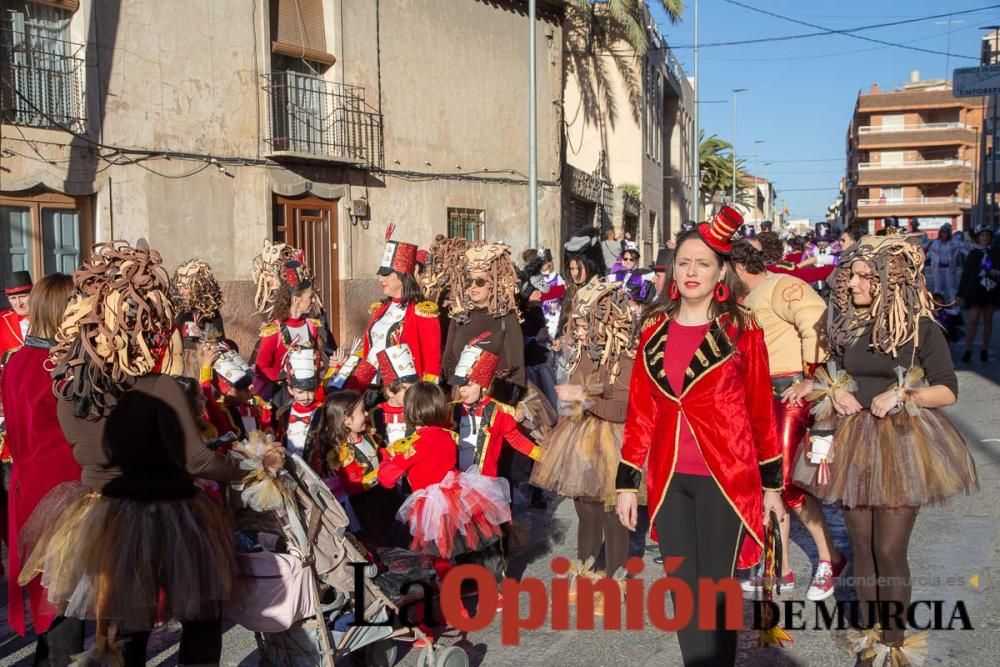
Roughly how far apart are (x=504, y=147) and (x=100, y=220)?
1033 cm

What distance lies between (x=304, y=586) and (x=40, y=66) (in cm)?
1236

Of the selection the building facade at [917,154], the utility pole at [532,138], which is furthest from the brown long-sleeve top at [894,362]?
the building facade at [917,154]

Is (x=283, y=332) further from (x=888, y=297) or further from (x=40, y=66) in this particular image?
(x=40, y=66)

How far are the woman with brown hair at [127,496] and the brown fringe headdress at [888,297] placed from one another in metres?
3.05

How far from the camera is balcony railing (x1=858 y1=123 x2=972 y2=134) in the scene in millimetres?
88131

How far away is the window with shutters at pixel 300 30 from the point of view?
17156mm

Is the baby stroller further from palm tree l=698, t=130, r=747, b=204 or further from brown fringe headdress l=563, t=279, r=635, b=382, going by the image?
palm tree l=698, t=130, r=747, b=204

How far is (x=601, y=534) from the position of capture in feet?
18.2

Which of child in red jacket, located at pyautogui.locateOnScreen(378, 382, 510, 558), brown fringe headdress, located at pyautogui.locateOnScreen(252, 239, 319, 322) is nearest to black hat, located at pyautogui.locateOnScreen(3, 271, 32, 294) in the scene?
brown fringe headdress, located at pyautogui.locateOnScreen(252, 239, 319, 322)

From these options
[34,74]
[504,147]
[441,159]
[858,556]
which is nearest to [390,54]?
[441,159]

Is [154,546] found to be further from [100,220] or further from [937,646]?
[100,220]

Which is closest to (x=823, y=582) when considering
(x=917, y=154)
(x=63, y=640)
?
(x=63, y=640)

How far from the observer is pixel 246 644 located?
505 cm

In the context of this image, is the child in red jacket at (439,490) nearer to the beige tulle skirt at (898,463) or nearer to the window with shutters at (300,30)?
the beige tulle skirt at (898,463)
